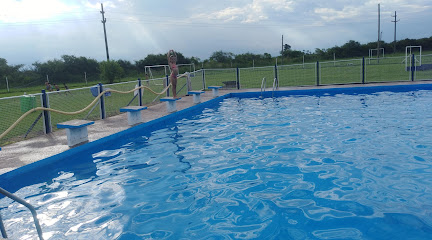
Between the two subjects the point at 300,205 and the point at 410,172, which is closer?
the point at 300,205

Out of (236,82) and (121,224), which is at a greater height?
(236,82)

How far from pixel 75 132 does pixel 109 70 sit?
80.2ft

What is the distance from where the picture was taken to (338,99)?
43.3ft

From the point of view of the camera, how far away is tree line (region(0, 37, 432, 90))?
116ft

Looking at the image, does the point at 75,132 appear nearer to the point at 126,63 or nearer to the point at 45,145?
the point at 45,145

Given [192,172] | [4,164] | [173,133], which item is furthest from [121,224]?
[173,133]

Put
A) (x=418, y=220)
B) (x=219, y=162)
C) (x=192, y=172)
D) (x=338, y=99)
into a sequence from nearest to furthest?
(x=418, y=220) → (x=192, y=172) → (x=219, y=162) → (x=338, y=99)

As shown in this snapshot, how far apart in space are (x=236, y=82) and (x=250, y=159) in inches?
510

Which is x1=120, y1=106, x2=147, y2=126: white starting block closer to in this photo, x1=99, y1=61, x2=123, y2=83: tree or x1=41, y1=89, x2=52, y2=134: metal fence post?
x1=41, y1=89, x2=52, y2=134: metal fence post

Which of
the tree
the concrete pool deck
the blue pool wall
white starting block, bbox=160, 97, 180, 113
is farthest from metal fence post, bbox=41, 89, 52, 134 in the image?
the tree

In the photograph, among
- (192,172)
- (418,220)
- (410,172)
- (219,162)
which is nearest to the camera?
(418,220)

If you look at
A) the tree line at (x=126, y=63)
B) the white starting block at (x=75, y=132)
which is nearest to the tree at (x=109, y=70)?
the tree line at (x=126, y=63)

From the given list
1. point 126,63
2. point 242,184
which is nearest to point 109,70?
point 126,63

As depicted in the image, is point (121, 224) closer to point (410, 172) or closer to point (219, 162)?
point (219, 162)
